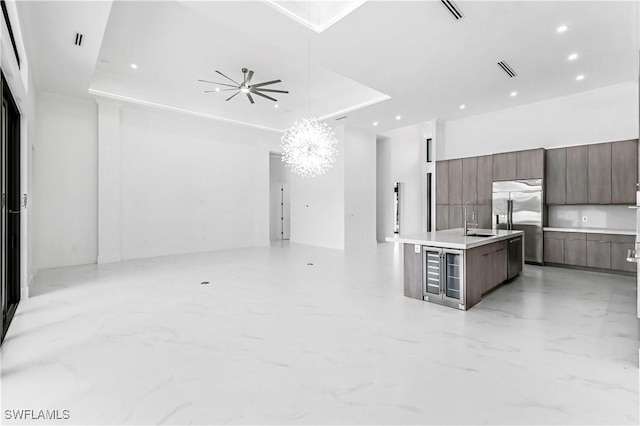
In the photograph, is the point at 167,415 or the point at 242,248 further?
the point at 242,248

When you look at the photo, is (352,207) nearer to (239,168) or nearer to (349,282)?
(239,168)

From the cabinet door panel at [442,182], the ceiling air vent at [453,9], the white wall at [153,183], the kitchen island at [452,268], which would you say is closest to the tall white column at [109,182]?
the white wall at [153,183]

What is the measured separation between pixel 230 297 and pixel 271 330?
1.29 m

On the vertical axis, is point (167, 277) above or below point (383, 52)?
below

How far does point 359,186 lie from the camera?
29.3 ft

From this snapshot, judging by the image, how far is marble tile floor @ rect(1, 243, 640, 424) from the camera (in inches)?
72.7

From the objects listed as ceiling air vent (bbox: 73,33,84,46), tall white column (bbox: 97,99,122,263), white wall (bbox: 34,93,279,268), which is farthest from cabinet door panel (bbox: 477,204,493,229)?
tall white column (bbox: 97,99,122,263)

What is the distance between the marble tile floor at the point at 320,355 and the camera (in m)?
1.85

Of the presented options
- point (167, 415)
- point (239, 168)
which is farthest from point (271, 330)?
point (239, 168)

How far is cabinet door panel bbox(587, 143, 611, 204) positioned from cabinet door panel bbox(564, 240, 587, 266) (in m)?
0.83

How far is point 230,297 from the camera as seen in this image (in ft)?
13.3

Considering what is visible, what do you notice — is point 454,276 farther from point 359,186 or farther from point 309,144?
point 359,186

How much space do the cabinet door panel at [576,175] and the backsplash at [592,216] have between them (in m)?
0.40
